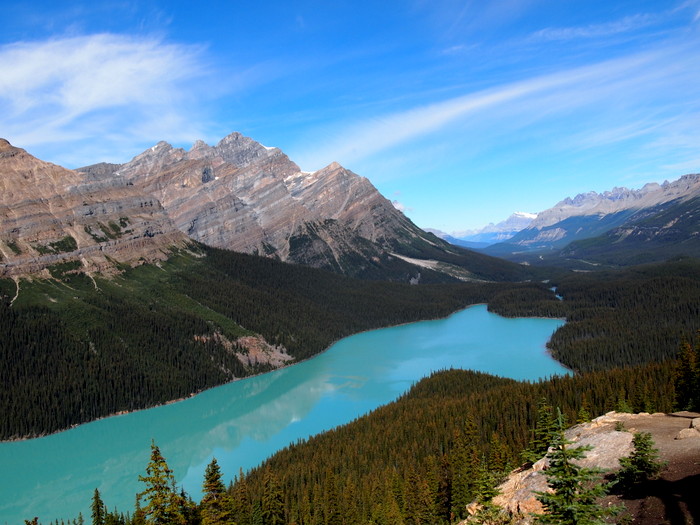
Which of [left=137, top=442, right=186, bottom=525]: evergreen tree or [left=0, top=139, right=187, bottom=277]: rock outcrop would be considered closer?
[left=137, top=442, right=186, bottom=525]: evergreen tree

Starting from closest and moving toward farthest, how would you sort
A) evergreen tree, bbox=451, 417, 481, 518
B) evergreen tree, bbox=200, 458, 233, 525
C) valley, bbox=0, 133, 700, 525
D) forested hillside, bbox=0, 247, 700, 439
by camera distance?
evergreen tree, bbox=200, 458, 233, 525, evergreen tree, bbox=451, 417, 481, 518, valley, bbox=0, 133, 700, 525, forested hillside, bbox=0, 247, 700, 439

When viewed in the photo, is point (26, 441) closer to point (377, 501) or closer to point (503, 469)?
point (377, 501)

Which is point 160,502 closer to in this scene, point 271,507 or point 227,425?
point 271,507

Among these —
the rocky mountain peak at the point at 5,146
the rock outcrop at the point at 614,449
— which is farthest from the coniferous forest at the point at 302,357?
the rocky mountain peak at the point at 5,146

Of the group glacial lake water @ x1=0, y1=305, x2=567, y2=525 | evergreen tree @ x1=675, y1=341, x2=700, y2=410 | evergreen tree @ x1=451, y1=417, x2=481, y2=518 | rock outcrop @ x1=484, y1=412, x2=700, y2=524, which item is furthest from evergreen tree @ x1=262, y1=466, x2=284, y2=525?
evergreen tree @ x1=675, y1=341, x2=700, y2=410

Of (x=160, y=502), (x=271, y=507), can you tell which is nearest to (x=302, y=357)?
(x=271, y=507)

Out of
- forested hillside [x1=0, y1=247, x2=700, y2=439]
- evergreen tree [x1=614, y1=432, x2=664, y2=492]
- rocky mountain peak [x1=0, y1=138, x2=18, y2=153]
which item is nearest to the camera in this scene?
evergreen tree [x1=614, y1=432, x2=664, y2=492]

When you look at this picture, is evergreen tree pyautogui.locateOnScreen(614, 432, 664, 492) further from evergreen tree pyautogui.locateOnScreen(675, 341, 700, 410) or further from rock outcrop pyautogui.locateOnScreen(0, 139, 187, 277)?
rock outcrop pyautogui.locateOnScreen(0, 139, 187, 277)
